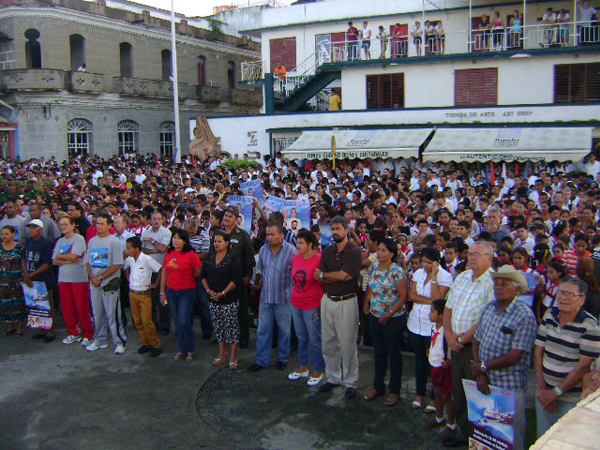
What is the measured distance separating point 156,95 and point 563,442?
32.4 meters

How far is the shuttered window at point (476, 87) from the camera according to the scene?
2300cm

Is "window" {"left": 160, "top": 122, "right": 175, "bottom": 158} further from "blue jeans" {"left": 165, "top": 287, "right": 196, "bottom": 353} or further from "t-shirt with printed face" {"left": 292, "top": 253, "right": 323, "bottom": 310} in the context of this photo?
"t-shirt with printed face" {"left": 292, "top": 253, "right": 323, "bottom": 310}

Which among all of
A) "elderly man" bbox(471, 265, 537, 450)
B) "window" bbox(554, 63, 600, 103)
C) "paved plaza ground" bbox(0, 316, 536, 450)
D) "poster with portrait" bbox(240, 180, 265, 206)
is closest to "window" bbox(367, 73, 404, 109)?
"window" bbox(554, 63, 600, 103)

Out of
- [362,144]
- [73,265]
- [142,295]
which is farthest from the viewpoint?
[362,144]

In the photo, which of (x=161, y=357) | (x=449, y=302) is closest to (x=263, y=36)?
(x=161, y=357)

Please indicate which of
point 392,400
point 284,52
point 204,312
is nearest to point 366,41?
point 284,52

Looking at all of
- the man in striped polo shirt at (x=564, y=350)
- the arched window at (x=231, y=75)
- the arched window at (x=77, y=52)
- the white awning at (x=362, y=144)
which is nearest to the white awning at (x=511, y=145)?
the white awning at (x=362, y=144)

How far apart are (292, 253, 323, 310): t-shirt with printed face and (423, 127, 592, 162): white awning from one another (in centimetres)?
1377

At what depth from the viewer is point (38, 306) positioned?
8.95m

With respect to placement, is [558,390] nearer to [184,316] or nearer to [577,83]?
[184,316]

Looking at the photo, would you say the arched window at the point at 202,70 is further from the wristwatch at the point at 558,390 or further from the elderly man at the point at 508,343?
the wristwatch at the point at 558,390

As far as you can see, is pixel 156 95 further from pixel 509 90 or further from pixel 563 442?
pixel 563 442

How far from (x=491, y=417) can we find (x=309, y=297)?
8.69 ft

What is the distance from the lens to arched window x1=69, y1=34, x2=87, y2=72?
3016 centimetres
